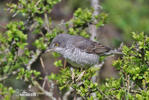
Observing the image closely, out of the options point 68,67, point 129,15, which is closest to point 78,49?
point 68,67

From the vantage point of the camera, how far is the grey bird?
3.74m

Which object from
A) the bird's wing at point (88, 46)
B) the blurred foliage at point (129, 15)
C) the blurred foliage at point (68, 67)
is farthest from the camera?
the blurred foliage at point (129, 15)

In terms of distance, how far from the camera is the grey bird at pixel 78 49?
3.74m

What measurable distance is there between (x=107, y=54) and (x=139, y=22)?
3142mm

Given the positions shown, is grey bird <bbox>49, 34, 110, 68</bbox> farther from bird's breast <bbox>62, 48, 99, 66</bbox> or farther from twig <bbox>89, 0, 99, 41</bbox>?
twig <bbox>89, 0, 99, 41</bbox>

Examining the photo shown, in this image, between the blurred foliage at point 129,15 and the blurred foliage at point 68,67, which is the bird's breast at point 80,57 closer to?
the blurred foliage at point 68,67

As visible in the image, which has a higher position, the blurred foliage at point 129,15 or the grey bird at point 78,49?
the blurred foliage at point 129,15

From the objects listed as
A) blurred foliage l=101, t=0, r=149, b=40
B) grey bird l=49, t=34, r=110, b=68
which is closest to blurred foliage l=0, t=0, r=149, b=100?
grey bird l=49, t=34, r=110, b=68

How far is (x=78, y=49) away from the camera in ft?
12.9

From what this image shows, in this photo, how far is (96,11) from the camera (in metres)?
4.26

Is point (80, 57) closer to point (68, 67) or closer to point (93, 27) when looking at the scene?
point (68, 67)

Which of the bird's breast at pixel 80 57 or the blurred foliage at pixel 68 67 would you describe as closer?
the blurred foliage at pixel 68 67

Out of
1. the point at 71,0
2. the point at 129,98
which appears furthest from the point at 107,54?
the point at 71,0

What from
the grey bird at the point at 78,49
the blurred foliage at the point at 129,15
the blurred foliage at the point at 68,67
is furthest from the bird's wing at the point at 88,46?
the blurred foliage at the point at 129,15
